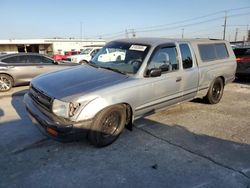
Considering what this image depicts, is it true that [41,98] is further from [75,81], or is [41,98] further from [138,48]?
[138,48]

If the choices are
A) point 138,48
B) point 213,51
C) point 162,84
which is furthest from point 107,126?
point 213,51

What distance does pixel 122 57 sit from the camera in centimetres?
480

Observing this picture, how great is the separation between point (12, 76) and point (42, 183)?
6785 mm

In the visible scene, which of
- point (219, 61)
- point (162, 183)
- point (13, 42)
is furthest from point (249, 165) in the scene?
point (13, 42)

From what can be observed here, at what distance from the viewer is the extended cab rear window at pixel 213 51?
578 cm

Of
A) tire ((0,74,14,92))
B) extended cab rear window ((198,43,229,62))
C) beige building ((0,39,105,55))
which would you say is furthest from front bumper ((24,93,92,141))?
beige building ((0,39,105,55))

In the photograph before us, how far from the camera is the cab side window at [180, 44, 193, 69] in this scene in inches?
202

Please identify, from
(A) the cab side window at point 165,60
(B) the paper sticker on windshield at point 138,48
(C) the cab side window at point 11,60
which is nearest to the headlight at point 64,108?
(A) the cab side window at point 165,60

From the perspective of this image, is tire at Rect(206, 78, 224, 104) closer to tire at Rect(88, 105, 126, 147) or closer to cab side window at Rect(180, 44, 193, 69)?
cab side window at Rect(180, 44, 193, 69)

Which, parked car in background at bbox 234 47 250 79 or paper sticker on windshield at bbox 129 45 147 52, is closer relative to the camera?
paper sticker on windshield at bbox 129 45 147 52

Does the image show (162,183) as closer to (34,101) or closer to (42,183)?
(42,183)

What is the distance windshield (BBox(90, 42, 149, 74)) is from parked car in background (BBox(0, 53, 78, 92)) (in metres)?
4.78

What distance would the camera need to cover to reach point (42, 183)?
299cm

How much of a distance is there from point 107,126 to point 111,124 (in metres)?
0.10
